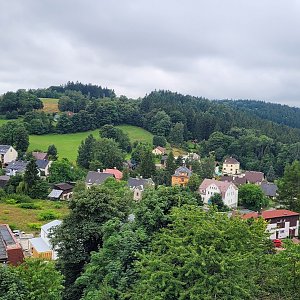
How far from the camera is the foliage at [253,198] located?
153 ft

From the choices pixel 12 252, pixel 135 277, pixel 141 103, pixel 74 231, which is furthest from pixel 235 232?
pixel 141 103

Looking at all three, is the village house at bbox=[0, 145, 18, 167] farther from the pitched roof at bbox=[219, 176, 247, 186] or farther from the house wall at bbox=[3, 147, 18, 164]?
the pitched roof at bbox=[219, 176, 247, 186]

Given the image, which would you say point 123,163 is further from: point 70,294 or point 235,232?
point 235,232

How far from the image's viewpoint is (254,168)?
71.3 meters

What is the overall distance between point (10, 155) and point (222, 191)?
34.1 metres

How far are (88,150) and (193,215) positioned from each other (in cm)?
5197

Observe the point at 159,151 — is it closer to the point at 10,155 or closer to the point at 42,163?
the point at 42,163

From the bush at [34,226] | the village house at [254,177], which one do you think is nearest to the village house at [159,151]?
the village house at [254,177]

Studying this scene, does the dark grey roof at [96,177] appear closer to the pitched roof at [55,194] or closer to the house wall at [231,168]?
the pitched roof at [55,194]

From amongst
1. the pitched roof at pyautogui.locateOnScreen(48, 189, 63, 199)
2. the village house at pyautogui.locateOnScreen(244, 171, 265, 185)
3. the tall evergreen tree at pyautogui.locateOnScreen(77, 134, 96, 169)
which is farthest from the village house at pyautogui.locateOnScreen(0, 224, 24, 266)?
the village house at pyautogui.locateOnScreen(244, 171, 265, 185)

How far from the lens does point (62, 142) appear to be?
7569 centimetres

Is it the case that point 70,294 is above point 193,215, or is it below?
below

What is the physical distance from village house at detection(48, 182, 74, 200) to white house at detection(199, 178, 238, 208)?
15.9m

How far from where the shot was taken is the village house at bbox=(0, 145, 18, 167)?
201ft
